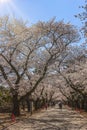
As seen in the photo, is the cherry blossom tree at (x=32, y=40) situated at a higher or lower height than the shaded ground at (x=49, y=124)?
higher

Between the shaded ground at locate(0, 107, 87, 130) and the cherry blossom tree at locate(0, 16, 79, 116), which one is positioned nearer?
the shaded ground at locate(0, 107, 87, 130)

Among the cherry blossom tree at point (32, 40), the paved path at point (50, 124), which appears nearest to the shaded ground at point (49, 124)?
the paved path at point (50, 124)

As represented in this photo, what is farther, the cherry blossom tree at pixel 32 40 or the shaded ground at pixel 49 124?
the cherry blossom tree at pixel 32 40

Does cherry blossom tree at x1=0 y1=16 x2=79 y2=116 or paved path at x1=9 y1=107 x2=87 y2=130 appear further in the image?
cherry blossom tree at x1=0 y1=16 x2=79 y2=116

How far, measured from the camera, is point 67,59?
41625mm

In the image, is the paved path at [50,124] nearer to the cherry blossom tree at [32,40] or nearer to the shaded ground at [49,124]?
the shaded ground at [49,124]

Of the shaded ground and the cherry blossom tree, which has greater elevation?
the cherry blossom tree

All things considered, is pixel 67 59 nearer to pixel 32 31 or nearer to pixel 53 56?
pixel 53 56

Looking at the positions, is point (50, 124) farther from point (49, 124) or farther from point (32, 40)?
point (32, 40)

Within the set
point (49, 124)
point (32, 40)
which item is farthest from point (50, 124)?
point (32, 40)

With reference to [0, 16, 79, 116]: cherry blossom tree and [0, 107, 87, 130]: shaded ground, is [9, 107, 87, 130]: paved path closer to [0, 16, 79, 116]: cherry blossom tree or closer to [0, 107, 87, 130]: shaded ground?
[0, 107, 87, 130]: shaded ground

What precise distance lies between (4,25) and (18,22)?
1661 millimetres

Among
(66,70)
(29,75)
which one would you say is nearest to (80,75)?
(66,70)

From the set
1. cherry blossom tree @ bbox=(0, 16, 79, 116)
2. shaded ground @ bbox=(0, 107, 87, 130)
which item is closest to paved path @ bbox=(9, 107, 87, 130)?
shaded ground @ bbox=(0, 107, 87, 130)
